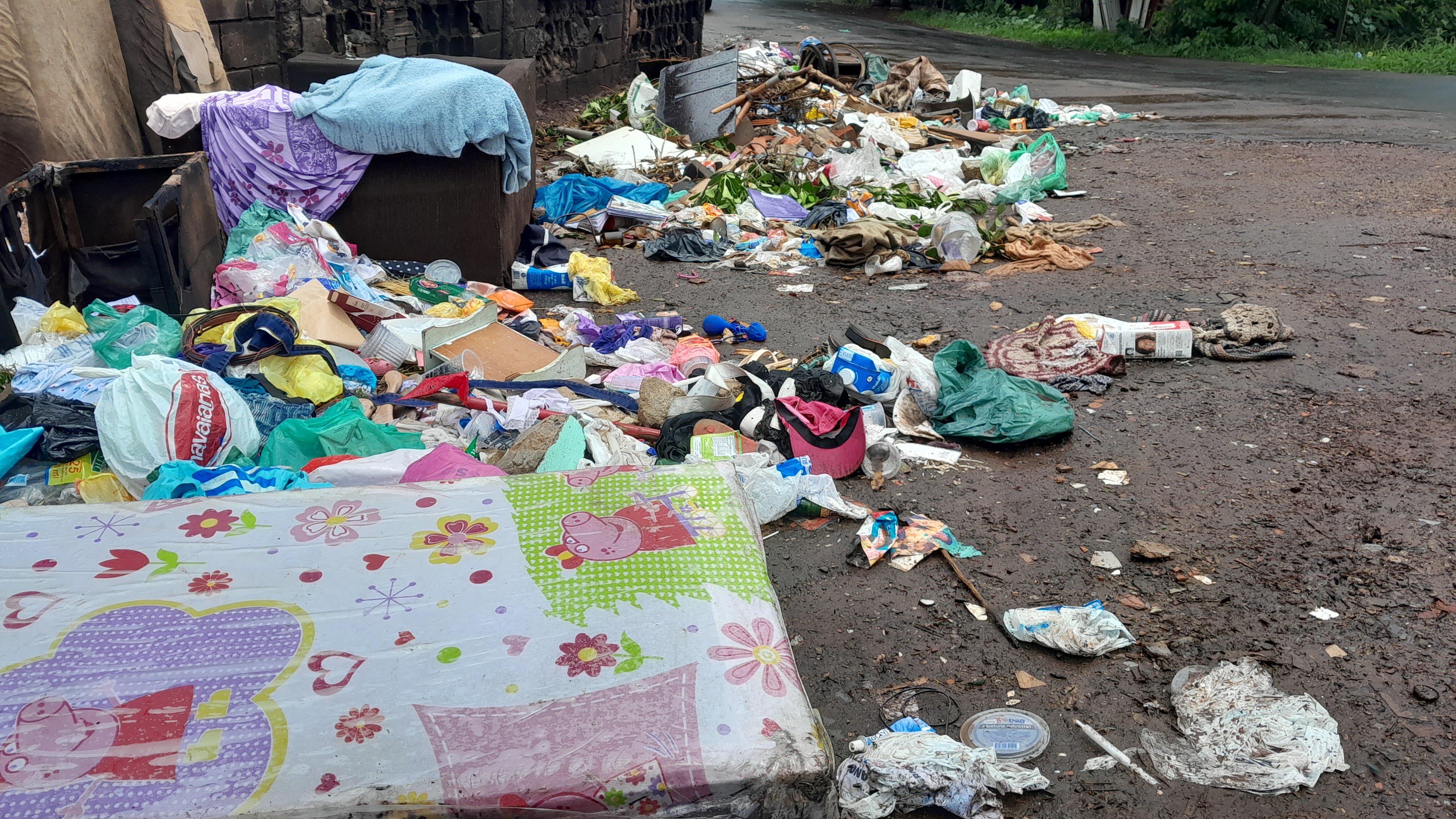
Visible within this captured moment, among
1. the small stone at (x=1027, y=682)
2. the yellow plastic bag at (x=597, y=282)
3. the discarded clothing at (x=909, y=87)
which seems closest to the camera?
the small stone at (x=1027, y=682)

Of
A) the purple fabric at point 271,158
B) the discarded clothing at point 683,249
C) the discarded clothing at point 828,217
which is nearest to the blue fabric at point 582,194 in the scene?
the discarded clothing at point 683,249

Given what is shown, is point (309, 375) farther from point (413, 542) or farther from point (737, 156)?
point (737, 156)

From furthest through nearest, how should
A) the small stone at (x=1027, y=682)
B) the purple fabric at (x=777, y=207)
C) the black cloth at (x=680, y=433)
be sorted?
the purple fabric at (x=777, y=207), the black cloth at (x=680, y=433), the small stone at (x=1027, y=682)

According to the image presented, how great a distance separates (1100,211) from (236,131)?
614 cm

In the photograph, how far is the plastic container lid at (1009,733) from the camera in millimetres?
2291

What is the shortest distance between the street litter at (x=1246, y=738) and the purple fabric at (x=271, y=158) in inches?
192

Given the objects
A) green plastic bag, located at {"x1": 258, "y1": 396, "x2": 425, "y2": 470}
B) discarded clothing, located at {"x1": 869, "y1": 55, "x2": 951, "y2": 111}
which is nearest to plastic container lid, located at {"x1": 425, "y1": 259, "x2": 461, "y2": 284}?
green plastic bag, located at {"x1": 258, "y1": 396, "x2": 425, "y2": 470}

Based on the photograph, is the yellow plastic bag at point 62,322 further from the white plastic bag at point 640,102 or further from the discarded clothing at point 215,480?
the white plastic bag at point 640,102

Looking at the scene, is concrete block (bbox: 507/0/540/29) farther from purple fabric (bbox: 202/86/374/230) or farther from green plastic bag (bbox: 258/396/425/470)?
green plastic bag (bbox: 258/396/425/470)

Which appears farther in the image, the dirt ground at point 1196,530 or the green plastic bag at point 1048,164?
the green plastic bag at point 1048,164

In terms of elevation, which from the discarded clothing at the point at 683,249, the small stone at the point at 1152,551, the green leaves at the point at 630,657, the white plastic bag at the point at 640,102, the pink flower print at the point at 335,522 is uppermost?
the white plastic bag at the point at 640,102

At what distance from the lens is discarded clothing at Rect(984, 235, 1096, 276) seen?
605 centimetres

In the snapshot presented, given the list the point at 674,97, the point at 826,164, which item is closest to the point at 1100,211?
the point at 826,164

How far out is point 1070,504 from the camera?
3430 millimetres
